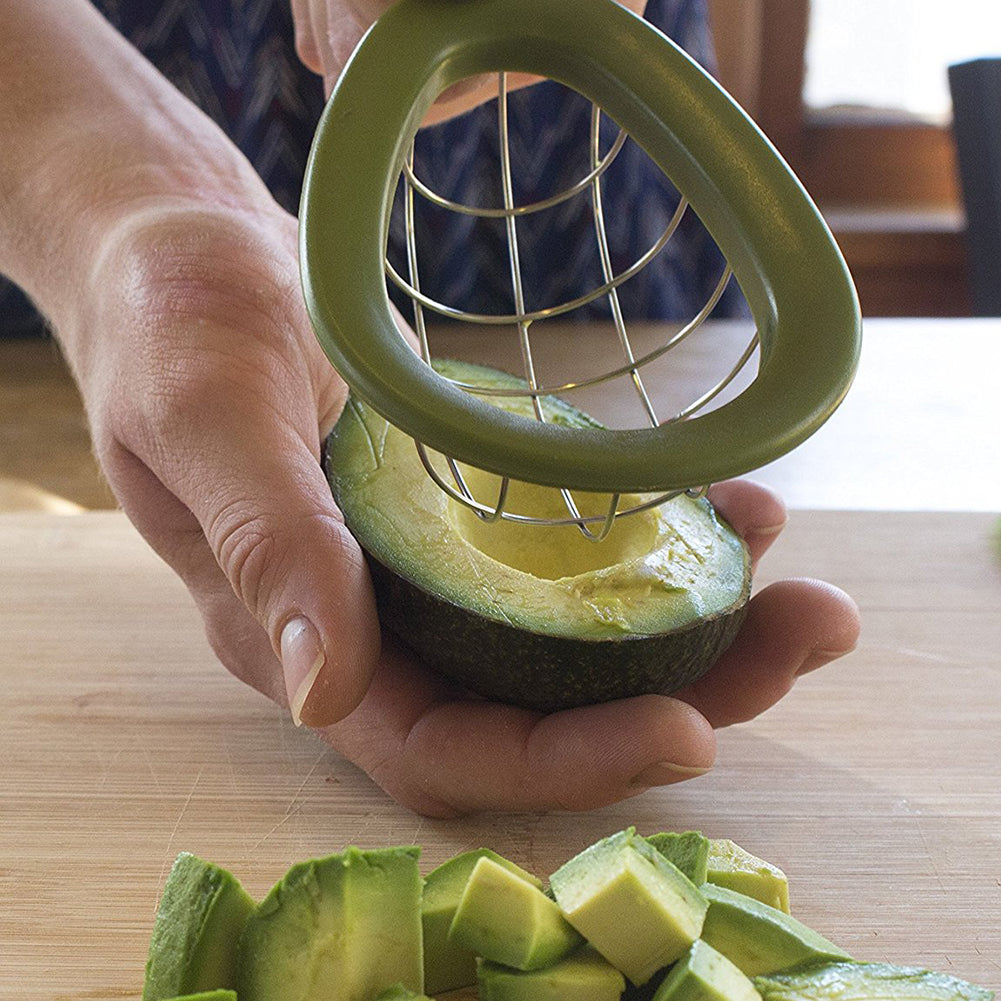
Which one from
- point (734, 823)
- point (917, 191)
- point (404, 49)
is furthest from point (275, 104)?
point (917, 191)

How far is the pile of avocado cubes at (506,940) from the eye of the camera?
665 mm

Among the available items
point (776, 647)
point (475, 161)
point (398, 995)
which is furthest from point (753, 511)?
point (475, 161)

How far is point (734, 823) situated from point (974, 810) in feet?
0.53

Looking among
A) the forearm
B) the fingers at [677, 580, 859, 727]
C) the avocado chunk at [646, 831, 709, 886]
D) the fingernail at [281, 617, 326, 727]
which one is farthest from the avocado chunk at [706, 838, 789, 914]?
the forearm

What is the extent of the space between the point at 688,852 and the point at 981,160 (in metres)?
1.68

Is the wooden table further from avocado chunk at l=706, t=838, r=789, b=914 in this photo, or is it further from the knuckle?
the knuckle

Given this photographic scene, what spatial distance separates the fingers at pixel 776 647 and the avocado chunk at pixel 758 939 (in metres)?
0.20

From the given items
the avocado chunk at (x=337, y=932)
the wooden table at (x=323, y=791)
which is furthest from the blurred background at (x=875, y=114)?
the avocado chunk at (x=337, y=932)

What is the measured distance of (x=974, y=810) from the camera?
0.90 meters

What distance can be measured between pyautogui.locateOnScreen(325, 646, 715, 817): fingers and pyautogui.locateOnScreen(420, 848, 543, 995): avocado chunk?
0.30 ft

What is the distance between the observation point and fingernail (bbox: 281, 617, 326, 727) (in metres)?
0.77

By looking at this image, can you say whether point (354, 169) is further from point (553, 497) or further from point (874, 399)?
point (874, 399)

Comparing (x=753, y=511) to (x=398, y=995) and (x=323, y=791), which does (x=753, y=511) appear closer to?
(x=323, y=791)

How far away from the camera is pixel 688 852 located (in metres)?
0.74
